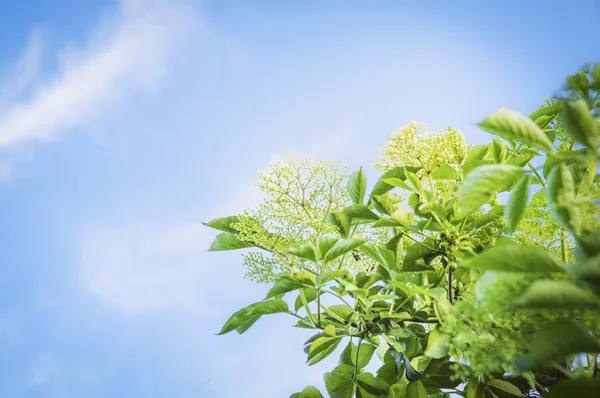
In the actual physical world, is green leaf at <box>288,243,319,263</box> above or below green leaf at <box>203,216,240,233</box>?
below

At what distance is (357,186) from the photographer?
1363mm

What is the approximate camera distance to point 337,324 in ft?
4.23

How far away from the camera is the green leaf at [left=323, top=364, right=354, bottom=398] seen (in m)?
1.37

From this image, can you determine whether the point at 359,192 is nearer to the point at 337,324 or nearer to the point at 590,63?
the point at 337,324

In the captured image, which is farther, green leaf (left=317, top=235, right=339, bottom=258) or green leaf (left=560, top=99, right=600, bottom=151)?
green leaf (left=317, top=235, right=339, bottom=258)

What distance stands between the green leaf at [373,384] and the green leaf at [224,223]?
0.58m

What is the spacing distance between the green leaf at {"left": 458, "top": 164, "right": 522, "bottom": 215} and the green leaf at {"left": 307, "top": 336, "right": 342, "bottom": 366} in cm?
63

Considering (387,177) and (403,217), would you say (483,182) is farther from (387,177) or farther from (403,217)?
(387,177)

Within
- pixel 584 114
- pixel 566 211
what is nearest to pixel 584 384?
pixel 566 211

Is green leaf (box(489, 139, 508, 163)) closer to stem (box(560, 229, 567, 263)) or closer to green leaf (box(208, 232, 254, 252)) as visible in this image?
stem (box(560, 229, 567, 263))

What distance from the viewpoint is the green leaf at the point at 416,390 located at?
3.95 feet

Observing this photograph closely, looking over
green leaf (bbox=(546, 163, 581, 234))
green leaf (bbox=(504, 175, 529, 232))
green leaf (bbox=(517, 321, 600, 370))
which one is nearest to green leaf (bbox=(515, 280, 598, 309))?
green leaf (bbox=(517, 321, 600, 370))

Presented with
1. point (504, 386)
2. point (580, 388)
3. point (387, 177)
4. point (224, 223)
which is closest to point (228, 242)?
point (224, 223)

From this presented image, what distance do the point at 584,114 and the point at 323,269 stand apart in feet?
2.18
